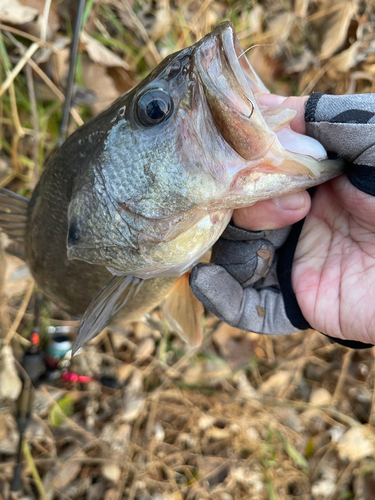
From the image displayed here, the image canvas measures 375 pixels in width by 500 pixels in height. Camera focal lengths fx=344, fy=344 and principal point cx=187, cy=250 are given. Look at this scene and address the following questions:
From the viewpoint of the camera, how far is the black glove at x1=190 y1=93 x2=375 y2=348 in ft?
3.68

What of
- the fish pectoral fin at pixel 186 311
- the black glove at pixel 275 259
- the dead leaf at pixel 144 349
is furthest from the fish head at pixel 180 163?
the dead leaf at pixel 144 349

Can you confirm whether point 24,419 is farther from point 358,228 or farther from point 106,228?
point 358,228

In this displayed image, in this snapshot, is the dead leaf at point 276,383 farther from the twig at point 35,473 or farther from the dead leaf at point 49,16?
the dead leaf at point 49,16

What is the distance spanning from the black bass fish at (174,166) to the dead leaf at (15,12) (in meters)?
1.30

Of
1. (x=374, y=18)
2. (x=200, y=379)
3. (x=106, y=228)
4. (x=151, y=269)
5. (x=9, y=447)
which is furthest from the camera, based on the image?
(x=200, y=379)

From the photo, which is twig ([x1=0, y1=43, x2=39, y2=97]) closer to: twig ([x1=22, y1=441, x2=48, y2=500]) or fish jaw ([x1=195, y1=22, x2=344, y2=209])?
fish jaw ([x1=195, y1=22, x2=344, y2=209])

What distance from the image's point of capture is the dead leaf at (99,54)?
226 cm

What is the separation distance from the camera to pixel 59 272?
5.15 ft

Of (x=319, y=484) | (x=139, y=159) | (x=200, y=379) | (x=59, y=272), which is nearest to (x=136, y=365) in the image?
(x=200, y=379)

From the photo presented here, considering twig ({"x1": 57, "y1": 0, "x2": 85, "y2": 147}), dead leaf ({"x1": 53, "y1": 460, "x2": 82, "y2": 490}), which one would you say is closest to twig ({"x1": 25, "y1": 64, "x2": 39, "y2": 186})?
twig ({"x1": 57, "y1": 0, "x2": 85, "y2": 147})

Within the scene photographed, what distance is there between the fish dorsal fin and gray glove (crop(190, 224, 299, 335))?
892 mm

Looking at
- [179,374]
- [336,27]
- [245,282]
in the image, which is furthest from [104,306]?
[336,27]

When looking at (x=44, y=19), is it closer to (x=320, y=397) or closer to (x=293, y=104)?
(x=293, y=104)

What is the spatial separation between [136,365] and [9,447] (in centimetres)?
101
